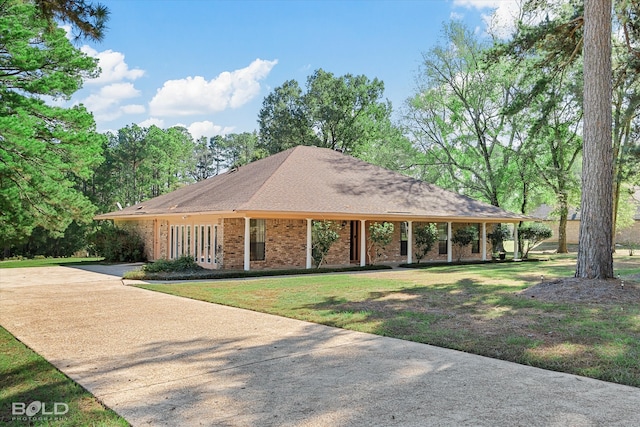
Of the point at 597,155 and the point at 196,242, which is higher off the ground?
the point at 597,155

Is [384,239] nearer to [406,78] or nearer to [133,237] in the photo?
[133,237]

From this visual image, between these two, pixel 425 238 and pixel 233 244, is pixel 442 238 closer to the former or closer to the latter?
pixel 425 238

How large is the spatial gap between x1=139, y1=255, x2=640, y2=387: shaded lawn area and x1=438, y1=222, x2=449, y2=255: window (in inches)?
373

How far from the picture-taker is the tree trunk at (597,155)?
434 inches

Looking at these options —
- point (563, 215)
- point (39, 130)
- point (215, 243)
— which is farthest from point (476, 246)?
point (39, 130)

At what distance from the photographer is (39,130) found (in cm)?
1605

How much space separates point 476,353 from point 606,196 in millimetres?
7189

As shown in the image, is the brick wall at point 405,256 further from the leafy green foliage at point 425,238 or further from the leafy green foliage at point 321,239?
the leafy green foliage at point 321,239

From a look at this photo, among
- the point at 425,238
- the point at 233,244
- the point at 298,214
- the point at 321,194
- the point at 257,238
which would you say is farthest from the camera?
the point at 425,238

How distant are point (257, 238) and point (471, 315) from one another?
11363mm

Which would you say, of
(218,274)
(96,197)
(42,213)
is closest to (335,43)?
(218,274)

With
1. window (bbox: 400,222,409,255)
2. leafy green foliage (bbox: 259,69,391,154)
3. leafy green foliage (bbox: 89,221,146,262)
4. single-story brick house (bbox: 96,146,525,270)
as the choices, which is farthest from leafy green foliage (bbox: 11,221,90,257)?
window (bbox: 400,222,409,255)

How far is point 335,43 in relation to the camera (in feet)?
74.1

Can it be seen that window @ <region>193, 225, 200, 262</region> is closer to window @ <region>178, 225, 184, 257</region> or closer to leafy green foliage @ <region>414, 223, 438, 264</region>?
window @ <region>178, 225, 184, 257</region>
